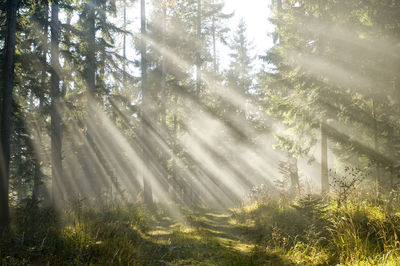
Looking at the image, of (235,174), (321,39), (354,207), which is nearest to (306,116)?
(321,39)

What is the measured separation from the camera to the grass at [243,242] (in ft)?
13.5

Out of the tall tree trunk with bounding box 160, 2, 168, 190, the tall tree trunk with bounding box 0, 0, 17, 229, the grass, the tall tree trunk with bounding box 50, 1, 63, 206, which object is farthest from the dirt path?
the tall tree trunk with bounding box 160, 2, 168, 190

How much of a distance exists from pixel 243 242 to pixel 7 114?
9.10m

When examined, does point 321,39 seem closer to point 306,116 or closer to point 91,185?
point 306,116

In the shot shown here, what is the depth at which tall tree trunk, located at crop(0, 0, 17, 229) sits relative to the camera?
24.3 feet

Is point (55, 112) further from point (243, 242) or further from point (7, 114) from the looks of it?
point (243, 242)

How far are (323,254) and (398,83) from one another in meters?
8.59

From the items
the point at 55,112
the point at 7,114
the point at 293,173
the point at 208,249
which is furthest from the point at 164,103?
the point at 208,249

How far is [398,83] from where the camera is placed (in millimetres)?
9016

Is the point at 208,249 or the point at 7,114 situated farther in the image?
the point at 7,114

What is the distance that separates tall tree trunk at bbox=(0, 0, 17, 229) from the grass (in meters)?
0.75

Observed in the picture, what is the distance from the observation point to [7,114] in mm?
7816

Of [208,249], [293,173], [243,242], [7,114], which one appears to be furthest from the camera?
[293,173]

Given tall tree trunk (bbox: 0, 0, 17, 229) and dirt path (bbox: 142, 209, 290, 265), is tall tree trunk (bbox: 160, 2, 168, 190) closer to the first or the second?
dirt path (bbox: 142, 209, 290, 265)
